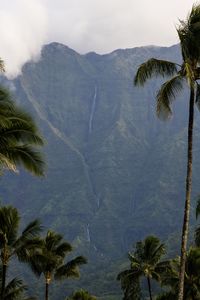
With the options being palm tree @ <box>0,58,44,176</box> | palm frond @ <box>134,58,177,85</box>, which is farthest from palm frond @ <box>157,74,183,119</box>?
palm tree @ <box>0,58,44,176</box>

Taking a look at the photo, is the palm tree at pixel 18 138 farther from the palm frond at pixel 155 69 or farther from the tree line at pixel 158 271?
the tree line at pixel 158 271

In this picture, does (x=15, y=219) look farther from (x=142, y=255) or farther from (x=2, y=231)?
(x=142, y=255)

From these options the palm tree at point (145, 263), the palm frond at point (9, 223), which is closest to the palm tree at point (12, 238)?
the palm frond at point (9, 223)

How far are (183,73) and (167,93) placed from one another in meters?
1.17

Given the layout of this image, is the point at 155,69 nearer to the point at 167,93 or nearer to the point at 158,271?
the point at 167,93

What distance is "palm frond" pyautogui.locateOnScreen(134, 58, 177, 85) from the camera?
2689cm

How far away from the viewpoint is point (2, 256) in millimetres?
33125

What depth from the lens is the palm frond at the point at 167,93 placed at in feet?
84.7

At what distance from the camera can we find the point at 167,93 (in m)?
25.9

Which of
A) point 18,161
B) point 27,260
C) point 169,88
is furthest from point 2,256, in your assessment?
point 169,88

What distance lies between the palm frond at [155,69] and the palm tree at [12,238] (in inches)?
470

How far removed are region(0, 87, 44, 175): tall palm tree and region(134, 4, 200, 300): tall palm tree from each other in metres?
5.98

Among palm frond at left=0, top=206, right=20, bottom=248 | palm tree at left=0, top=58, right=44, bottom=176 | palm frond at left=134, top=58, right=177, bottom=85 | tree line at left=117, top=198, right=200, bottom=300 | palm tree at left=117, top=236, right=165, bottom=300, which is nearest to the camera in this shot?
palm tree at left=0, top=58, right=44, bottom=176

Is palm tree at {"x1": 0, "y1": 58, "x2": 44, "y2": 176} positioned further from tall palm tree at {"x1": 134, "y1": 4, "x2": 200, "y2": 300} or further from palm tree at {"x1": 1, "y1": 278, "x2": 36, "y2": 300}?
palm tree at {"x1": 1, "y1": 278, "x2": 36, "y2": 300}
